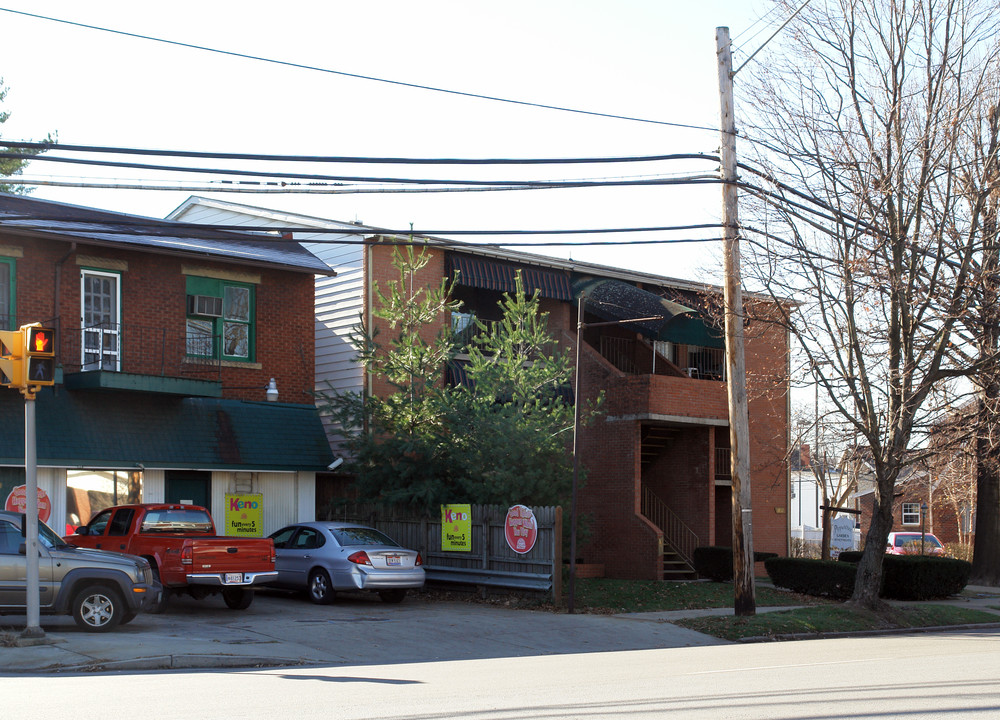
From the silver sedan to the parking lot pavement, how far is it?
36 cm

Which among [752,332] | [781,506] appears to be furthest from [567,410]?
[781,506]

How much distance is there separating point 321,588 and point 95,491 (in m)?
5.37

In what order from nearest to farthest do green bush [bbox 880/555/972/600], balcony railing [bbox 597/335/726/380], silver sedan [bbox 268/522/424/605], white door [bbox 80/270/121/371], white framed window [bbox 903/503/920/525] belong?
1. silver sedan [bbox 268/522/424/605]
2. white door [bbox 80/270/121/371]
3. green bush [bbox 880/555/972/600]
4. balcony railing [bbox 597/335/726/380]
5. white framed window [bbox 903/503/920/525]

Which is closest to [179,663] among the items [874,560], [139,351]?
[139,351]

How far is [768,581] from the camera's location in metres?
28.6

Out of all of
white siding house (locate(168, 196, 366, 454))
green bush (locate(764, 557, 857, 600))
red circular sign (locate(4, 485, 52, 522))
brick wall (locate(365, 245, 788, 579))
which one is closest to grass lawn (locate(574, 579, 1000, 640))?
green bush (locate(764, 557, 857, 600))

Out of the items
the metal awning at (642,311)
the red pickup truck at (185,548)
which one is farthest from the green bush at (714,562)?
the red pickup truck at (185,548)

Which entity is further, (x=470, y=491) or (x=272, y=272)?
(x=272, y=272)

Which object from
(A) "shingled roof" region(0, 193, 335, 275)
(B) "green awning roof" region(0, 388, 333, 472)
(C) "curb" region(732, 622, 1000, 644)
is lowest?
(C) "curb" region(732, 622, 1000, 644)

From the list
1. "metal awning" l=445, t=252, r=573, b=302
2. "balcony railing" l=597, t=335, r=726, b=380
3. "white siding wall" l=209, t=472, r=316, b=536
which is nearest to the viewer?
"white siding wall" l=209, t=472, r=316, b=536

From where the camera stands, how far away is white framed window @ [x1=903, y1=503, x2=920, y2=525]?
186ft

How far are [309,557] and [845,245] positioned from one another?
446 inches

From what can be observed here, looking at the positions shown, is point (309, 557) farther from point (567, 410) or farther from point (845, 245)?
point (845, 245)

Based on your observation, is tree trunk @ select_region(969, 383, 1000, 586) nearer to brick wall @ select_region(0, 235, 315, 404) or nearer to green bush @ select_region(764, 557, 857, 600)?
green bush @ select_region(764, 557, 857, 600)
